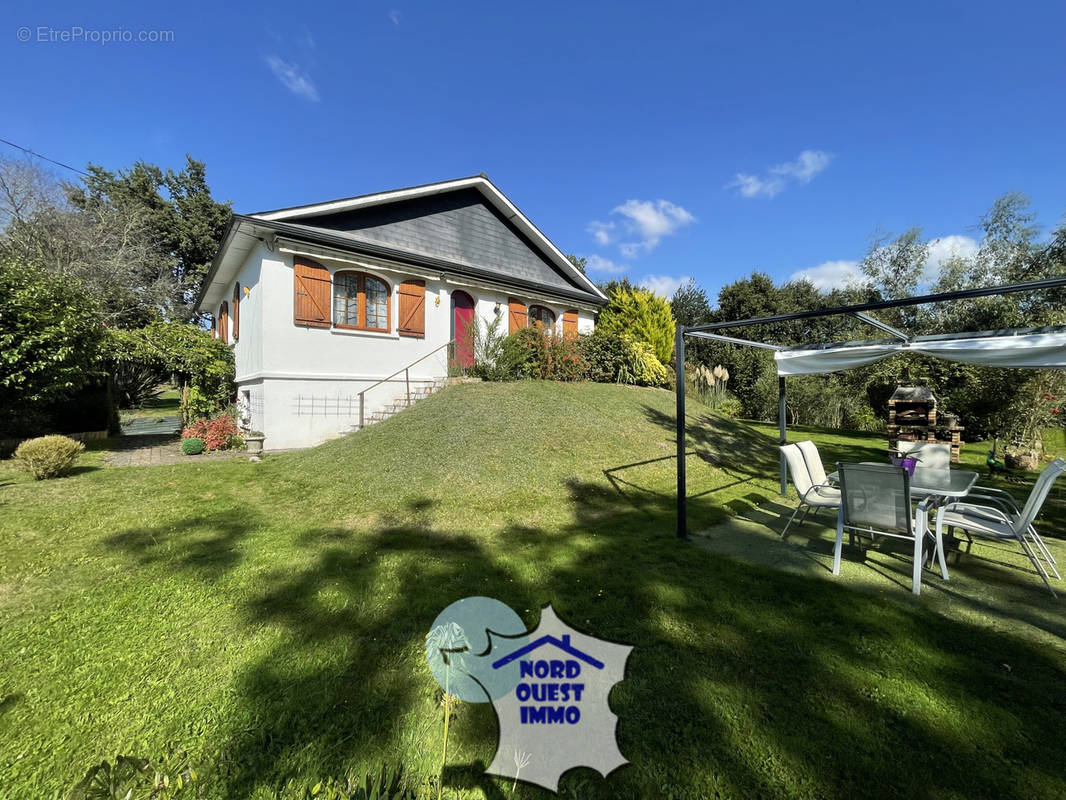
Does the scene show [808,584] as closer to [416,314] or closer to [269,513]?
[269,513]

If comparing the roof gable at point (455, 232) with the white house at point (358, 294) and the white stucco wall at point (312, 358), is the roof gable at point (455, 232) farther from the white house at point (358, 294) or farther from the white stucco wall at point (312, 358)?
the white stucco wall at point (312, 358)

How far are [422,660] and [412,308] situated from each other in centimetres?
1038

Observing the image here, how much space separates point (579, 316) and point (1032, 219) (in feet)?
49.0

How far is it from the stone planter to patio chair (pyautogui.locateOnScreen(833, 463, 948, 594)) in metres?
8.42

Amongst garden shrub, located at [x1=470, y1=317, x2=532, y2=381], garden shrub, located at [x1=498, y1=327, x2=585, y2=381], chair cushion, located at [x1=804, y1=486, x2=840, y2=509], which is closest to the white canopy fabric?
chair cushion, located at [x1=804, y1=486, x2=840, y2=509]

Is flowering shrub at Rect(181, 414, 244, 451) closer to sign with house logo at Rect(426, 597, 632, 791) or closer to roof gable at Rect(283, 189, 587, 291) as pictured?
roof gable at Rect(283, 189, 587, 291)

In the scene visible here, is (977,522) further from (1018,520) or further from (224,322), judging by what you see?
(224,322)

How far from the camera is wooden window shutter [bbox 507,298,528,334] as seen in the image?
45.1ft

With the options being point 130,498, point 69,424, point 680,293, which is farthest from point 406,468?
point 680,293

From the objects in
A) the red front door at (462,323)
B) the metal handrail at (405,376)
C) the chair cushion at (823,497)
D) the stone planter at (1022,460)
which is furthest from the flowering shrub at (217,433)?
the stone planter at (1022,460)

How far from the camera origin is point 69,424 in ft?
32.9

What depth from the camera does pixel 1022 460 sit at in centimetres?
855

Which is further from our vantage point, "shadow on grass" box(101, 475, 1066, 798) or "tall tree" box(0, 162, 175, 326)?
"tall tree" box(0, 162, 175, 326)

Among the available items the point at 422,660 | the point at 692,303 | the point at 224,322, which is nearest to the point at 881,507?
the point at 422,660
